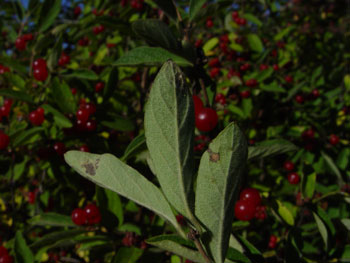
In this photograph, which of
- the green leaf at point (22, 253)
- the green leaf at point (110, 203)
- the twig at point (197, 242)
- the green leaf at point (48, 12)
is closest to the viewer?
the twig at point (197, 242)

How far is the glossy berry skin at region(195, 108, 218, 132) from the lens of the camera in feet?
4.03

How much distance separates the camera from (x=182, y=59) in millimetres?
1179

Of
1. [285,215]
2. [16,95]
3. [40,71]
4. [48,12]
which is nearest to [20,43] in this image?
[48,12]

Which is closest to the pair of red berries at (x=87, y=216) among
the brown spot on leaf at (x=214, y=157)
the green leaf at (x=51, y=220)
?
the green leaf at (x=51, y=220)

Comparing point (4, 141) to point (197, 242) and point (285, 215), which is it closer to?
point (197, 242)

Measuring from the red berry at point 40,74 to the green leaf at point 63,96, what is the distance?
0.70ft

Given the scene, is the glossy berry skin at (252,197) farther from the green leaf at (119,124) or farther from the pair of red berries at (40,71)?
the pair of red berries at (40,71)

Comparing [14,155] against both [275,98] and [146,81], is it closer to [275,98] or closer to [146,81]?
[146,81]

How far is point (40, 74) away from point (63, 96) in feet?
0.90

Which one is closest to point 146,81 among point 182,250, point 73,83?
point 73,83

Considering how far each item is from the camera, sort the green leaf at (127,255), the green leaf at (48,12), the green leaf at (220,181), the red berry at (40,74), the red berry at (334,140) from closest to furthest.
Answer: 1. the green leaf at (220,181)
2. the green leaf at (127,255)
3. the red berry at (40,74)
4. the green leaf at (48,12)
5. the red berry at (334,140)

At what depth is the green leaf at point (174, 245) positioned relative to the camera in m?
0.84

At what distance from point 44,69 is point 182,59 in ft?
3.47

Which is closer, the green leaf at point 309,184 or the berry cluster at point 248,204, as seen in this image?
the berry cluster at point 248,204
